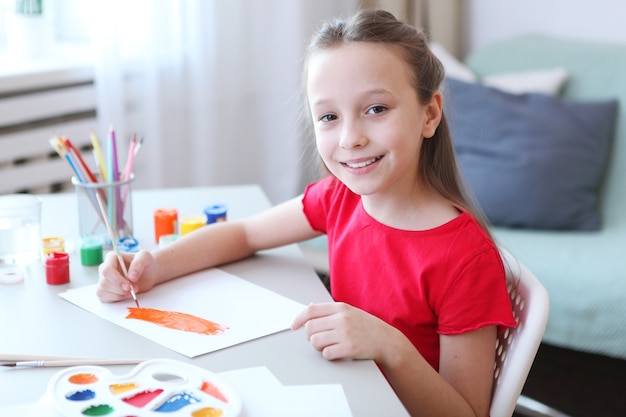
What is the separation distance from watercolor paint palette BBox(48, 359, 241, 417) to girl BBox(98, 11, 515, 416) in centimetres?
15

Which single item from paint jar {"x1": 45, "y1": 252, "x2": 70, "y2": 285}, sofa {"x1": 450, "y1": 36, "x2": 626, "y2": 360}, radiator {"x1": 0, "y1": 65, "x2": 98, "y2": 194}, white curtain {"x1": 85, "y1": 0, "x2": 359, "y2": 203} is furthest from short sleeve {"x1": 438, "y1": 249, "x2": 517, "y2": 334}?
radiator {"x1": 0, "y1": 65, "x2": 98, "y2": 194}

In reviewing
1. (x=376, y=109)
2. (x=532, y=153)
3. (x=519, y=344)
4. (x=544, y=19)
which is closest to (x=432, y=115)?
(x=376, y=109)

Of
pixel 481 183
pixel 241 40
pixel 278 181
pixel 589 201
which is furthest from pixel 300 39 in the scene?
pixel 589 201

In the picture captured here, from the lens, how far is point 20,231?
1334 millimetres

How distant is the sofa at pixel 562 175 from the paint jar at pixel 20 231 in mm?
967

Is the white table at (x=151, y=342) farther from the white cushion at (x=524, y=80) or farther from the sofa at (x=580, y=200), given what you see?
the white cushion at (x=524, y=80)

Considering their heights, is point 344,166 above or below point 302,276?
above

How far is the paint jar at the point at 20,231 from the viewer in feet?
4.34

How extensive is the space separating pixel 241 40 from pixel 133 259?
163cm

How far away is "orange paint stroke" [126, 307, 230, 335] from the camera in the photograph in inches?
41.7

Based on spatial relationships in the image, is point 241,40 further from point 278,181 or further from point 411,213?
point 411,213

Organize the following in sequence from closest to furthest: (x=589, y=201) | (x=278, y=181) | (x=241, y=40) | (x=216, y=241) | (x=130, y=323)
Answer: (x=130, y=323)
(x=216, y=241)
(x=589, y=201)
(x=241, y=40)
(x=278, y=181)

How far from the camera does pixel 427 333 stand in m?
1.15

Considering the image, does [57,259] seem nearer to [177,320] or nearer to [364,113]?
[177,320]
